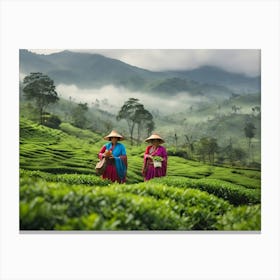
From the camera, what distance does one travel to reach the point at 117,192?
18.9ft

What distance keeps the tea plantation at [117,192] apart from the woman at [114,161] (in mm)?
120

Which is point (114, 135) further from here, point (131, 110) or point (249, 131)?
point (249, 131)

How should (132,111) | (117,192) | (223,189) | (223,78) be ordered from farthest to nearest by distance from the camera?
(132,111) → (223,78) → (223,189) → (117,192)

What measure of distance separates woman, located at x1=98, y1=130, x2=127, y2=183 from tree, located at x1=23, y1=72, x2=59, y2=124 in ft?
3.41

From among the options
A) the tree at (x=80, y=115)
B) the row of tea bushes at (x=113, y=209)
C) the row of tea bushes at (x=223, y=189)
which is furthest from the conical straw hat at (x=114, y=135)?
the row of tea bushes at (x=113, y=209)

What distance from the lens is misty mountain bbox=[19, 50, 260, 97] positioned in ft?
21.8

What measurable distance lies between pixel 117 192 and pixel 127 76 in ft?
6.59

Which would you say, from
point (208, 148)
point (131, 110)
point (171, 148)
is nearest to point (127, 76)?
point (131, 110)

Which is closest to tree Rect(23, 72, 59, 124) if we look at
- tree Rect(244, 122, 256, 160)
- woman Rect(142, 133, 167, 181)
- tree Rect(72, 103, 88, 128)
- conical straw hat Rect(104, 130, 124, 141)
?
tree Rect(72, 103, 88, 128)

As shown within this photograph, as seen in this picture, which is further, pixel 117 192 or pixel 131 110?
pixel 131 110

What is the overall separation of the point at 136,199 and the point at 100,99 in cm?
192

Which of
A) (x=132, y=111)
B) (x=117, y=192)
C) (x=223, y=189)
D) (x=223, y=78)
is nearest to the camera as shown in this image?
(x=117, y=192)
